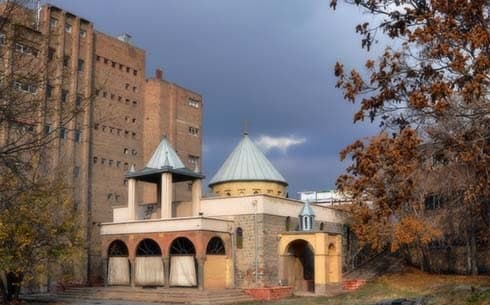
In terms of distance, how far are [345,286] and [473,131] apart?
2848 centimetres

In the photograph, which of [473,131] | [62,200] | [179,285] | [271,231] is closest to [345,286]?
[271,231]

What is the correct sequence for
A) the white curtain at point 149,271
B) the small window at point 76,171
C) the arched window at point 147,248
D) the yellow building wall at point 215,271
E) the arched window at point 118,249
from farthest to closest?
the small window at point 76,171
the arched window at point 118,249
the arched window at point 147,248
the white curtain at point 149,271
the yellow building wall at point 215,271

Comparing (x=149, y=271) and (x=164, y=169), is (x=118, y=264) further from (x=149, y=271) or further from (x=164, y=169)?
(x=164, y=169)

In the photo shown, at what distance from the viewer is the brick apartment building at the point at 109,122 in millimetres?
53656

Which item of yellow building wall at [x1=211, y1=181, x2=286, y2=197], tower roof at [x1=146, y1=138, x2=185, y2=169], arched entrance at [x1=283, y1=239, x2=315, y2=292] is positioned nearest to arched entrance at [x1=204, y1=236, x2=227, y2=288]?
arched entrance at [x1=283, y1=239, x2=315, y2=292]

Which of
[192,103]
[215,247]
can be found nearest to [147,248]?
[215,247]

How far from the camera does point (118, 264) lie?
39844 millimetres

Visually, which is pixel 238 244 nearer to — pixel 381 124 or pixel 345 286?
pixel 345 286

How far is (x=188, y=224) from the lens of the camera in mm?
36250

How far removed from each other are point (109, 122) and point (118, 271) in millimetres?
22469

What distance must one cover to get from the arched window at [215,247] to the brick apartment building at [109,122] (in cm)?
1442

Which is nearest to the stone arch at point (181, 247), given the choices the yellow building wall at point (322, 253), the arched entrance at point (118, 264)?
the arched entrance at point (118, 264)

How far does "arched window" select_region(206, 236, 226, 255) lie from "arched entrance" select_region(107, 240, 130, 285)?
5.68 m

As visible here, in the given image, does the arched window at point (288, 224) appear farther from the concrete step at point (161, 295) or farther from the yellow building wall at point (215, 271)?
the concrete step at point (161, 295)
